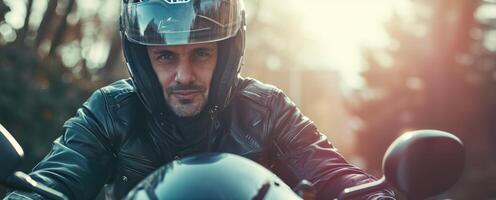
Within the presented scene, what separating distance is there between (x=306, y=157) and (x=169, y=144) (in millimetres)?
517

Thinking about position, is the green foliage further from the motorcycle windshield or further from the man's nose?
the man's nose

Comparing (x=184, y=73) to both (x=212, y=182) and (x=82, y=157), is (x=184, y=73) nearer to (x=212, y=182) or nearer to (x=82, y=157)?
(x=82, y=157)

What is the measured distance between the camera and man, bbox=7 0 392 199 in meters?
3.16

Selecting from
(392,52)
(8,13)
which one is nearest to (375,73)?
(392,52)

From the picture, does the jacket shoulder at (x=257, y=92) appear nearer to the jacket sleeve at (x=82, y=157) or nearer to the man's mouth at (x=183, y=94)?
the man's mouth at (x=183, y=94)

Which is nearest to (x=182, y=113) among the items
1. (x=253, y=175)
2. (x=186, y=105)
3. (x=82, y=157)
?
(x=186, y=105)

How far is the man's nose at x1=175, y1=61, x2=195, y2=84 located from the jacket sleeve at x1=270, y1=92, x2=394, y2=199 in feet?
1.13

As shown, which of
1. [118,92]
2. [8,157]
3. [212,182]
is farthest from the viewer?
[118,92]

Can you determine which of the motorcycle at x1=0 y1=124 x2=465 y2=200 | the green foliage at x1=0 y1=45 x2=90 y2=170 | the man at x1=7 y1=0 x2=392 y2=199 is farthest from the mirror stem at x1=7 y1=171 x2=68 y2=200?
the green foliage at x1=0 y1=45 x2=90 y2=170

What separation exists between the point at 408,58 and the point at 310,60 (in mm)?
13309

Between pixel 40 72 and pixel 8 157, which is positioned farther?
pixel 40 72

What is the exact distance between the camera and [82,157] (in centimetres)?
301

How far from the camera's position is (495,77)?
2217cm

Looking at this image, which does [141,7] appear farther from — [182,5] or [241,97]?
[241,97]
